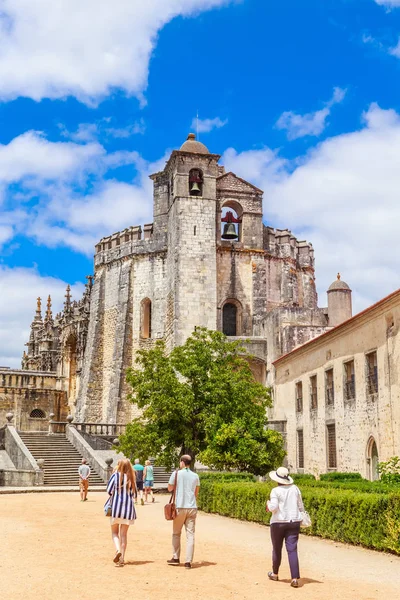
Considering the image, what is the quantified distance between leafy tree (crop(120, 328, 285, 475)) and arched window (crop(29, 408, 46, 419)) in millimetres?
23942

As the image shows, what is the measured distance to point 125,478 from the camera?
9.60 meters

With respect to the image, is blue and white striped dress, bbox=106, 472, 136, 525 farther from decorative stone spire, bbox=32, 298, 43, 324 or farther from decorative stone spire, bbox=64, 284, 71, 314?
decorative stone spire, bbox=32, 298, 43, 324

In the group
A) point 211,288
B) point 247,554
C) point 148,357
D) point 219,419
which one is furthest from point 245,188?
point 247,554

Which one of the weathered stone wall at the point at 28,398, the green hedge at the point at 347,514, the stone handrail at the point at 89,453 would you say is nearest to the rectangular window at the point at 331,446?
the green hedge at the point at 347,514

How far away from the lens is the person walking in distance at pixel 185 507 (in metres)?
9.62

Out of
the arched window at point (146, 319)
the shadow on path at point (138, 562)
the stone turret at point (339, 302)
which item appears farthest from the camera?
the arched window at point (146, 319)

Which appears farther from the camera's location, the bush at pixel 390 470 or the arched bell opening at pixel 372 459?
the arched bell opening at pixel 372 459

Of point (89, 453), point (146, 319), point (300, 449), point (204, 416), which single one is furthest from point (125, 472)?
point (146, 319)

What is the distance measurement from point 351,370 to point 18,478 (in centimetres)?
1327

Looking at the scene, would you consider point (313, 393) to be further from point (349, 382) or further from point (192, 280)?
point (192, 280)

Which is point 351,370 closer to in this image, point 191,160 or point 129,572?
point 129,572

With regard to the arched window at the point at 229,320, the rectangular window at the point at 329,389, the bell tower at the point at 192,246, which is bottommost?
the rectangular window at the point at 329,389

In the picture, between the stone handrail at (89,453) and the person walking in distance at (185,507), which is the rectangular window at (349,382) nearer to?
the stone handrail at (89,453)

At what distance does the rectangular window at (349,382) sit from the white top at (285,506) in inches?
556
